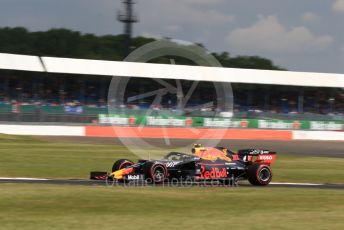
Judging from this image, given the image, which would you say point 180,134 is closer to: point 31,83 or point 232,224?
point 31,83

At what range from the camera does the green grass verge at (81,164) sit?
1945 cm

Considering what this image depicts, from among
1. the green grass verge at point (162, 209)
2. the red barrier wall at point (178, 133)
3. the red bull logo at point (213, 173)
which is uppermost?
the red barrier wall at point (178, 133)

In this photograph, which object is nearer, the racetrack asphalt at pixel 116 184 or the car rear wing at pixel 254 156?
the racetrack asphalt at pixel 116 184

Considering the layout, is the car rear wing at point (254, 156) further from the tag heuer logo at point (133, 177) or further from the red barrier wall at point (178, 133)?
the red barrier wall at point (178, 133)

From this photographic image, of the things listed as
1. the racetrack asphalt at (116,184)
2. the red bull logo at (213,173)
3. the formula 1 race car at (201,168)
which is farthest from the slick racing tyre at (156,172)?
the red bull logo at (213,173)

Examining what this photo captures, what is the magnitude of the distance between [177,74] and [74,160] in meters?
26.6

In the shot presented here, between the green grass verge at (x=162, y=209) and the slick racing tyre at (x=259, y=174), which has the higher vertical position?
the slick racing tyre at (x=259, y=174)

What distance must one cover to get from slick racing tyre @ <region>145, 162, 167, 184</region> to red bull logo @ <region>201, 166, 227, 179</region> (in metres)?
1.17

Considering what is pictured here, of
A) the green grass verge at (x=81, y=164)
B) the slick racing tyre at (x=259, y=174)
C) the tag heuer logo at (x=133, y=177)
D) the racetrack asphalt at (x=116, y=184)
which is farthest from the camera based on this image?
the green grass verge at (x=81, y=164)

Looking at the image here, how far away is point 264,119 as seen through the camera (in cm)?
5047

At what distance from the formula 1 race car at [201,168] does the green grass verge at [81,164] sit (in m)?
2.34

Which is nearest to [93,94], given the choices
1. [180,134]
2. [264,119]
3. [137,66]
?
[137,66]

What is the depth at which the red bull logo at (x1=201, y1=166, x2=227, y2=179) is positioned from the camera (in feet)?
54.2

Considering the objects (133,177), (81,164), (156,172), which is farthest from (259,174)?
(81,164)
